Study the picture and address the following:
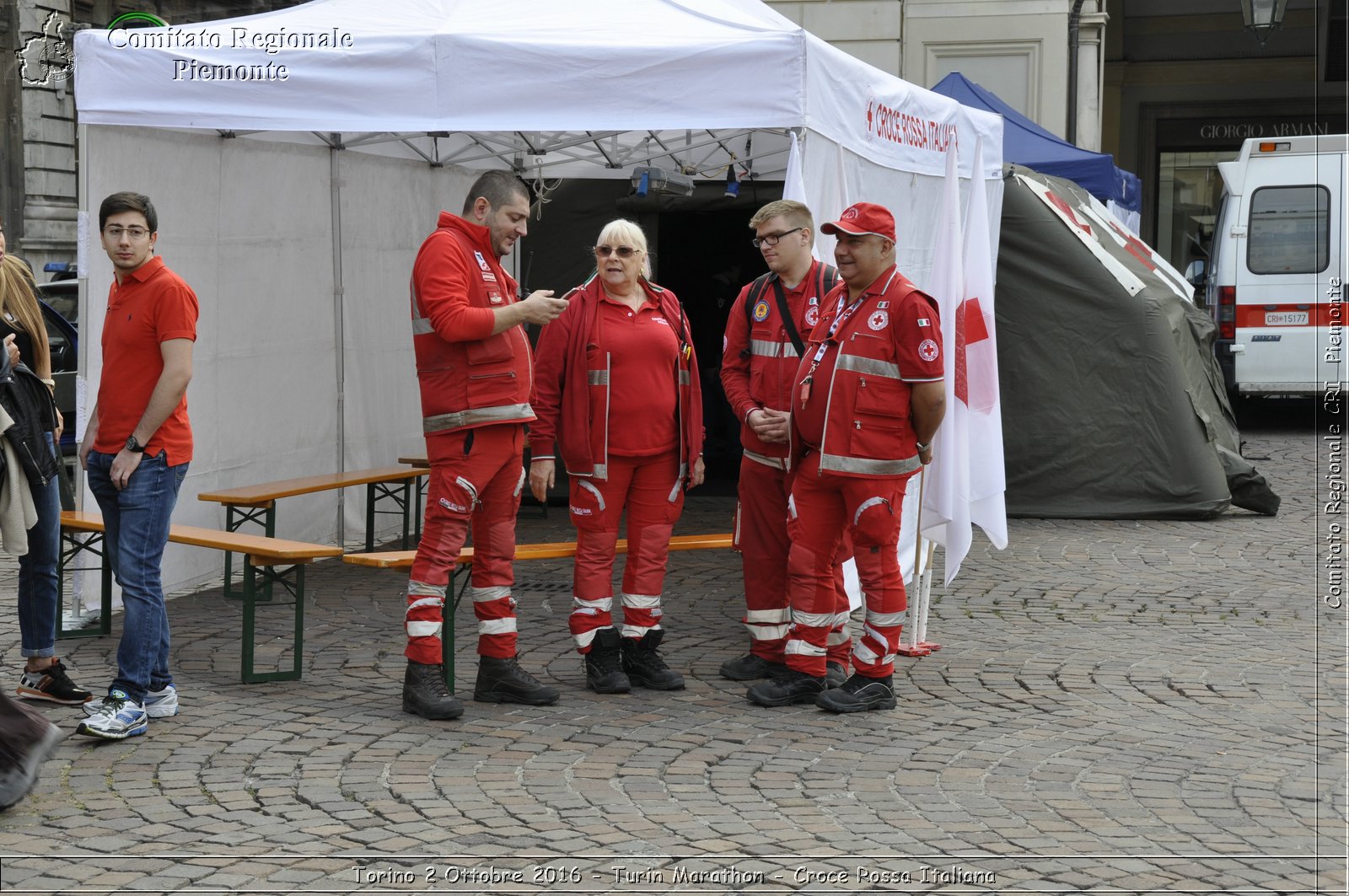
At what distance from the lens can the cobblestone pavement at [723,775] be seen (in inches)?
164

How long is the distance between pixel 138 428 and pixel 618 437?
1.76m

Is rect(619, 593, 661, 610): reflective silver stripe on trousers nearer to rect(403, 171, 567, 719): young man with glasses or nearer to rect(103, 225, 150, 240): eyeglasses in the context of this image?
rect(403, 171, 567, 719): young man with glasses

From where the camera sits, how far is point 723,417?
40.8 feet

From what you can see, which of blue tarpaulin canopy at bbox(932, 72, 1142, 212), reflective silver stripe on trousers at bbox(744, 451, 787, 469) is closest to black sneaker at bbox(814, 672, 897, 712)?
reflective silver stripe on trousers at bbox(744, 451, 787, 469)

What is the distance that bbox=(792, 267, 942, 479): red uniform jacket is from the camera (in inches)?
223

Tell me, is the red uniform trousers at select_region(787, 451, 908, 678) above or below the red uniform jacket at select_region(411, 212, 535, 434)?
below

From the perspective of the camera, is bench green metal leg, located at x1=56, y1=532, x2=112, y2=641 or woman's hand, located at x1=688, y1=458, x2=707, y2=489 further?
bench green metal leg, located at x1=56, y1=532, x2=112, y2=641

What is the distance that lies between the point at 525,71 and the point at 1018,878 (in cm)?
405

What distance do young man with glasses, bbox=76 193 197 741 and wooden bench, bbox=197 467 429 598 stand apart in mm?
2243

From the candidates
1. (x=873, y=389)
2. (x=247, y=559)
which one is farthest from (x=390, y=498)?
(x=873, y=389)

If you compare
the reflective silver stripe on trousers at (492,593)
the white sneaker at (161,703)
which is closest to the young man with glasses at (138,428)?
the white sneaker at (161,703)

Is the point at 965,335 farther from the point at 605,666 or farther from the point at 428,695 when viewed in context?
the point at 428,695

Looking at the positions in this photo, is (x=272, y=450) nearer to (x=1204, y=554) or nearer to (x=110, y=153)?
(x=110, y=153)

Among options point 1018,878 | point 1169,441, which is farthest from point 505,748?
point 1169,441
